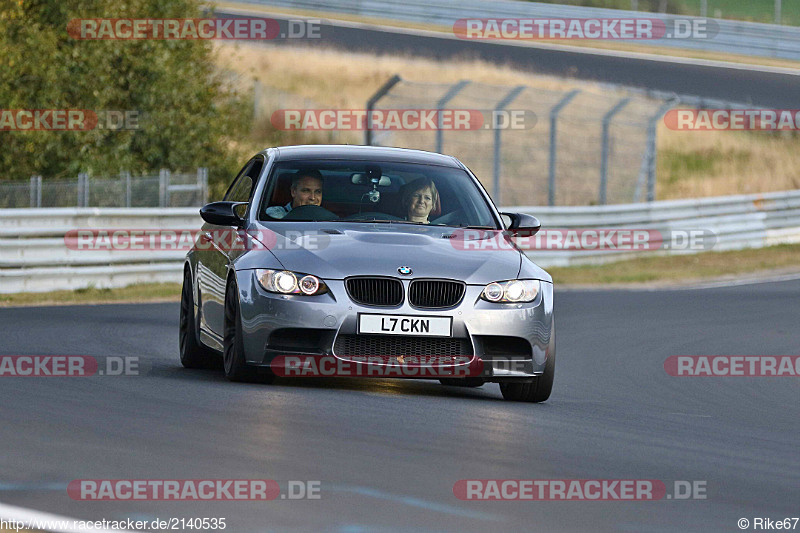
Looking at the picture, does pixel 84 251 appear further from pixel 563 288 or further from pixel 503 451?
pixel 503 451

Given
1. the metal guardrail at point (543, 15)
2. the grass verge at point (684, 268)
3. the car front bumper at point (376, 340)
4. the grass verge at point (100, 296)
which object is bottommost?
the grass verge at point (684, 268)

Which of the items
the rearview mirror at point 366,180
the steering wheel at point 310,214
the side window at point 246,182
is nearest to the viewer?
the steering wheel at point 310,214

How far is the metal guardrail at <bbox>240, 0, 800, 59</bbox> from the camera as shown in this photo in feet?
140

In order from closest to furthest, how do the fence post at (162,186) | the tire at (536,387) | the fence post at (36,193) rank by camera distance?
the tire at (536,387) < the fence post at (36,193) < the fence post at (162,186)

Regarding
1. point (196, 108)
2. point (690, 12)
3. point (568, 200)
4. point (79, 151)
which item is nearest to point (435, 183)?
point (79, 151)

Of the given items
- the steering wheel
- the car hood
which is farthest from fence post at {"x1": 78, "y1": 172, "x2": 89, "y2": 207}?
the car hood

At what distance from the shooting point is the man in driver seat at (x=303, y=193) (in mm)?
10094

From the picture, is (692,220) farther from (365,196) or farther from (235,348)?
(235,348)

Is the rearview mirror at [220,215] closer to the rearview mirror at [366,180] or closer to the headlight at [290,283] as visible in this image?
the rearview mirror at [366,180]

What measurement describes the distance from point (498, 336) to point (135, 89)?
18.8m

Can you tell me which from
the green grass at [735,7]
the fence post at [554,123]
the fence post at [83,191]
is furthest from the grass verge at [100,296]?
the green grass at [735,7]

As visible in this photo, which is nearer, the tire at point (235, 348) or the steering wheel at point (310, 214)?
the tire at point (235, 348)

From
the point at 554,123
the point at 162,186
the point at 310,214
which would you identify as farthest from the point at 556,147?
the point at 310,214

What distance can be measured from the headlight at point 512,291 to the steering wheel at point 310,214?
4.30 feet
